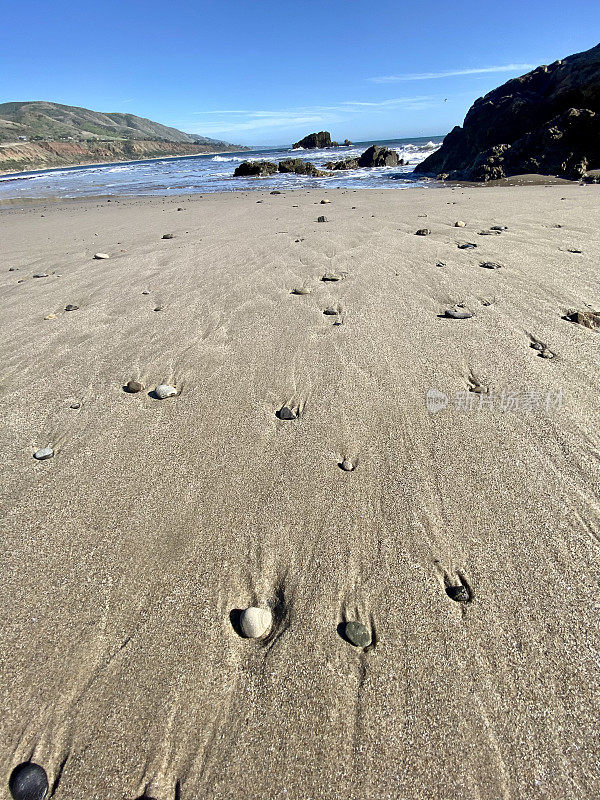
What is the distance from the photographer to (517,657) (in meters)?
1.29

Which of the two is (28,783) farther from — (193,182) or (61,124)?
(61,124)

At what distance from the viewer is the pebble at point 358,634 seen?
1353 mm

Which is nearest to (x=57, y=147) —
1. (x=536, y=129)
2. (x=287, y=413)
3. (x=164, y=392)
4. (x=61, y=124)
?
(x=61, y=124)

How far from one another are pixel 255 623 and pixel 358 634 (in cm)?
34

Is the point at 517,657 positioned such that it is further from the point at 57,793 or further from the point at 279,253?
the point at 279,253

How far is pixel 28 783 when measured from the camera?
3.52 feet

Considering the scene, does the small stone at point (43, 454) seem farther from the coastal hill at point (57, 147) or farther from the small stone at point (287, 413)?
the coastal hill at point (57, 147)

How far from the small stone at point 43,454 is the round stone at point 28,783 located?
1.44 m

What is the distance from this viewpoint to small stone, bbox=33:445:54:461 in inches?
87.4

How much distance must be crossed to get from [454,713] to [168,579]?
41.1 inches

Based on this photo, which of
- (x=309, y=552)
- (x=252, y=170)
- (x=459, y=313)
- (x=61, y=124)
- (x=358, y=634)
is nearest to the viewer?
(x=358, y=634)

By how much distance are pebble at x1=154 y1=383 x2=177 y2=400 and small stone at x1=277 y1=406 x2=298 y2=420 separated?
2.44 ft

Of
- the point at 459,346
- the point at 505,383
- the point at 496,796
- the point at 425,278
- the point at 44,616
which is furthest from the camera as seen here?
the point at 425,278

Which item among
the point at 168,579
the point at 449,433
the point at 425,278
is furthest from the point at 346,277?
the point at 168,579
